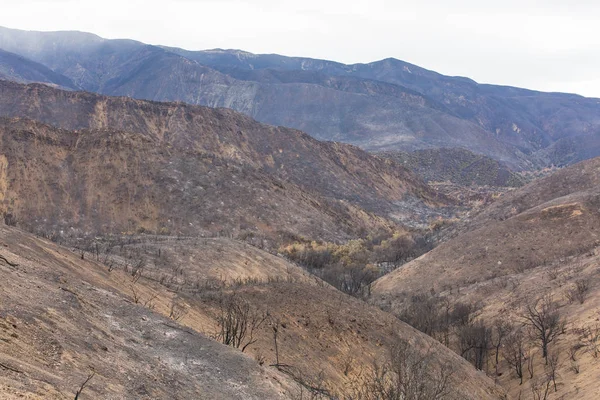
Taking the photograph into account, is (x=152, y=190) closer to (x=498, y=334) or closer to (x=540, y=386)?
(x=498, y=334)

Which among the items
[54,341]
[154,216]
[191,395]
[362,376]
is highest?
[54,341]

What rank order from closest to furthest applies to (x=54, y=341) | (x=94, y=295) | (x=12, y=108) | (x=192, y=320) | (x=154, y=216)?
(x=54, y=341) < (x=94, y=295) < (x=192, y=320) < (x=154, y=216) < (x=12, y=108)

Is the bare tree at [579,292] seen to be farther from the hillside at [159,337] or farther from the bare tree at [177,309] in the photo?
the bare tree at [177,309]

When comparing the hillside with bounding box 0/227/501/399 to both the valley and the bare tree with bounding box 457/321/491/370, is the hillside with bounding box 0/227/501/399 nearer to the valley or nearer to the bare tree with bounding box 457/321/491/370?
the valley

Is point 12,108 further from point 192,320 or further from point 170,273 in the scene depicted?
point 192,320

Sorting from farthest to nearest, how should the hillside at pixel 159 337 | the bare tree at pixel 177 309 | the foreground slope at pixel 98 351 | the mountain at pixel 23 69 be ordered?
1. the mountain at pixel 23 69
2. the bare tree at pixel 177 309
3. the hillside at pixel 159 337
4. the foreground slope at pixel 98 351

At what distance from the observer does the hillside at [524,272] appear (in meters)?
19.7

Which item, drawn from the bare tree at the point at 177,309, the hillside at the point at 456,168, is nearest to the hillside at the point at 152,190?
the bare tree at the point at 177,309

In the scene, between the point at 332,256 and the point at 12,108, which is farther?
the point at 12,108

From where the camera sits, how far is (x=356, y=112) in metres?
186

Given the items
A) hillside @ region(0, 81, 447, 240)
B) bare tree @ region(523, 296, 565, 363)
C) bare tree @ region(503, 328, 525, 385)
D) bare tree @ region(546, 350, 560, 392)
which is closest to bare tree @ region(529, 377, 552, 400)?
bare tree @ region(546, 350, 560, 392)

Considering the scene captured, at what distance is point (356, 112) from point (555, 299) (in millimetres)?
168325

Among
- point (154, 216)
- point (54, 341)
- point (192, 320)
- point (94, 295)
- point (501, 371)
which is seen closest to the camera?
point (54, 341)

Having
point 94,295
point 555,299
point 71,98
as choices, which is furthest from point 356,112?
point 94,295
